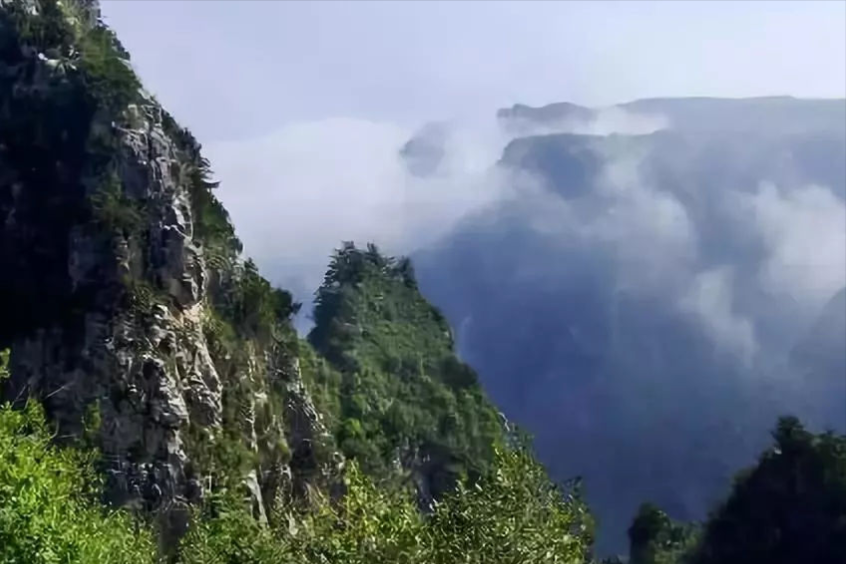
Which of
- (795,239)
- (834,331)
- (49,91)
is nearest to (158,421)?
(49,91)

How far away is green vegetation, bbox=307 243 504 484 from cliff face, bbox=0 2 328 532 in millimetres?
14193

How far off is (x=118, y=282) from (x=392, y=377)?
Answer: 30.8 m

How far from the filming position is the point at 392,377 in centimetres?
6912

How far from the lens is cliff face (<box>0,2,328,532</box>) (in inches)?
1512

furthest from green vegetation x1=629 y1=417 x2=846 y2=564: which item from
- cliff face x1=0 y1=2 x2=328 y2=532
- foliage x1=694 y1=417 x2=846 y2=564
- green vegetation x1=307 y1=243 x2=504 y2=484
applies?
cliff face x1=0 y1=2 x2=328 y2=532

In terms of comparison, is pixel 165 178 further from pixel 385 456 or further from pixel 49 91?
pixel 385 456

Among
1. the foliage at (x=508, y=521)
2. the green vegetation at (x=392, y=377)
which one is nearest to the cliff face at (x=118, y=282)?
the green vegetation at (x=392, y=377)

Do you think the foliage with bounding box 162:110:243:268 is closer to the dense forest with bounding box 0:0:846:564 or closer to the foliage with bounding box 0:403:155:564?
the dense forest with bounding box 0:0:846:564

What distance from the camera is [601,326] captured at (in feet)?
356

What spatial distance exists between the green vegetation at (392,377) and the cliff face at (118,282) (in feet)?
46.6

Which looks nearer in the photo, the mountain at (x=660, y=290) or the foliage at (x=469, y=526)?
the foliage at (x=469, y=526)

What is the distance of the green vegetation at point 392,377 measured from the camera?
202ft

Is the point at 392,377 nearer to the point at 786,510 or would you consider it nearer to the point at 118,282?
the point at 786,510

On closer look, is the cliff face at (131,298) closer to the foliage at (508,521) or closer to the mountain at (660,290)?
the foliage at (508,521)
